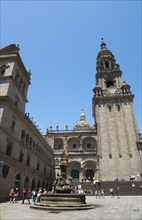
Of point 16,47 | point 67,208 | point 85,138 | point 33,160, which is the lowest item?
point 67,208

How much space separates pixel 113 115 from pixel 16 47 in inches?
1198

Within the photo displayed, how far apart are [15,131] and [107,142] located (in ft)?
88.8

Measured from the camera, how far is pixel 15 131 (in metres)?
25.1

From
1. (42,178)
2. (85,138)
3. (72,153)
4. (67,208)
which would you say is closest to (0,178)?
(67,208)

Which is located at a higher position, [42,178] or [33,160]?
[33,160]

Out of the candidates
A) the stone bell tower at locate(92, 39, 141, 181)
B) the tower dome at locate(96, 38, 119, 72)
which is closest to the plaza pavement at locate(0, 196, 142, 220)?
the stone bell tower at locate(92, 39, 141, 181)

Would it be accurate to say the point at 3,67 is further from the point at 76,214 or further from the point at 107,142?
the point at 107,142

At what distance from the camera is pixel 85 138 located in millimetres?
49938

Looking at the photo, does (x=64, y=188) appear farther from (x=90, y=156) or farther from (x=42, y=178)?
(x=90, y=156)

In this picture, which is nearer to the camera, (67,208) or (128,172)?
(67,208)

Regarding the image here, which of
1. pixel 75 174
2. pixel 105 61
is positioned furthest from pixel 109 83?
pixel 75 174

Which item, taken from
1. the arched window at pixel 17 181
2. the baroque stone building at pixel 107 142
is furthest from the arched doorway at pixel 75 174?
the arched window at pixel 17 181

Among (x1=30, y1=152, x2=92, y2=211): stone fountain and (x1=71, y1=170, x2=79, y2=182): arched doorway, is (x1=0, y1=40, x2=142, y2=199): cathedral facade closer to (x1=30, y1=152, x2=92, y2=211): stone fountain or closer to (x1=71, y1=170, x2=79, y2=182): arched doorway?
(x1=71, y1=170, x2=79, y2=182): arched doorway

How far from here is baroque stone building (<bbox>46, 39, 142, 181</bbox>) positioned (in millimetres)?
42844
